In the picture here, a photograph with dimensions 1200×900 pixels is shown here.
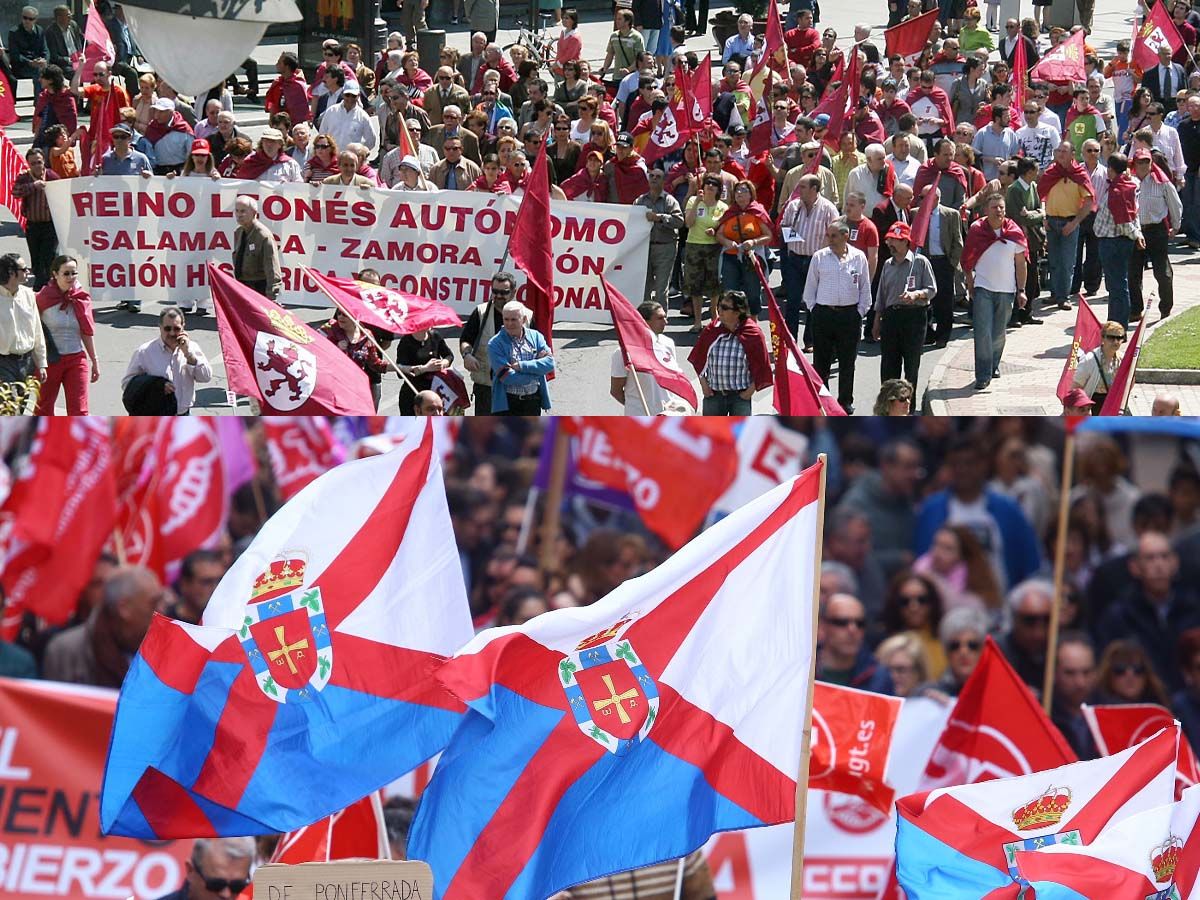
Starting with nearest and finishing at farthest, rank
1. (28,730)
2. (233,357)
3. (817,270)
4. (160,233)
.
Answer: (28,730), (233,357), (817,270), (160,233)

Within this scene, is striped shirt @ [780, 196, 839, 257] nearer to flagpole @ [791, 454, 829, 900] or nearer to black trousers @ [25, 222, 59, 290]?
black trousers @ [25, 222, 59, 290]

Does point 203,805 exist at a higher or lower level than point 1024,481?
lower

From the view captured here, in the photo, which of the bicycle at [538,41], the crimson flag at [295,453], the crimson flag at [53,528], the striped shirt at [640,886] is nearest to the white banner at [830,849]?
the striped shirt at [640,886]

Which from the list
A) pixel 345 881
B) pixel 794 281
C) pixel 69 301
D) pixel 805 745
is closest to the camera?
pixel 345 881

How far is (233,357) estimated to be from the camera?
35.0 feet

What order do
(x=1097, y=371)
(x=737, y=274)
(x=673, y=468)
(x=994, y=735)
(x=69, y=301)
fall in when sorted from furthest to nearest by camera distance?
(x=737, y=274) → (x=69, y=301) → (x=1097, y=371) → (x=673, y=468) → (x=994, y=735)

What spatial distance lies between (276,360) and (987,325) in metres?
6.59

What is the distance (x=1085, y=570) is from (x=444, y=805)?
2.52 metres

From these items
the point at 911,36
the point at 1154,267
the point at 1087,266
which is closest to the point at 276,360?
the point at 1154,267

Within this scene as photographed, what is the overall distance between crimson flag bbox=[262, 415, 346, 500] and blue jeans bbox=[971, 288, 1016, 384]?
7.77 metres

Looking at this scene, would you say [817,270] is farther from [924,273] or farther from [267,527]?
[267,527]

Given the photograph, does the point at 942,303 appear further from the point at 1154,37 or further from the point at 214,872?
the point at 214,872

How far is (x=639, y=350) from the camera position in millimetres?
11953

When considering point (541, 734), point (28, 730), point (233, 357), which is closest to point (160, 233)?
point (233, 357)
